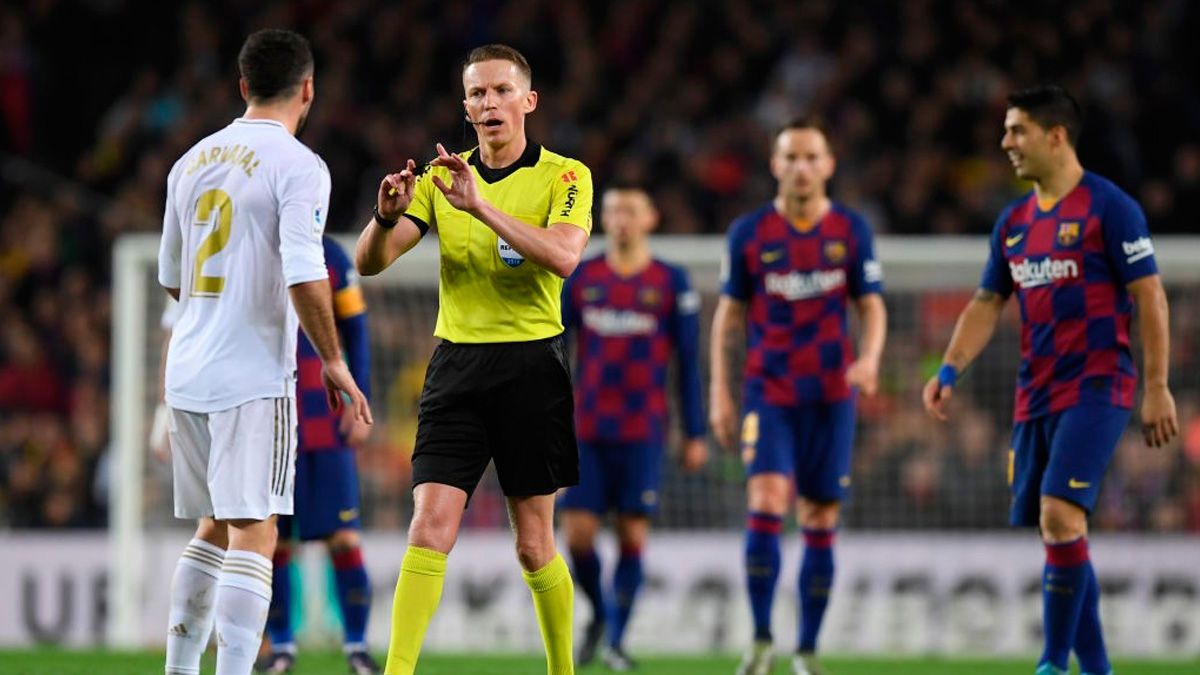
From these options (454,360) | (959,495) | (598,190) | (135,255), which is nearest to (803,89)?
(598,190)

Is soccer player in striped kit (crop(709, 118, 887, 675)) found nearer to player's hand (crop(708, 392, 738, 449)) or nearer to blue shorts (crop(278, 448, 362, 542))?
player's hand (crop(708, 392, 738, 449))

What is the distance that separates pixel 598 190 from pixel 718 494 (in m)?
4.03

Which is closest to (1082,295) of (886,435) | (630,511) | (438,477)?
(438,477)

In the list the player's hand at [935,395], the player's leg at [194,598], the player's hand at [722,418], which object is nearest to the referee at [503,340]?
the player's leg at [194,598]

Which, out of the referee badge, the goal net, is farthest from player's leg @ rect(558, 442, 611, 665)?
the referee badge

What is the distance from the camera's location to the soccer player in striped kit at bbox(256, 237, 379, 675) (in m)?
8.23

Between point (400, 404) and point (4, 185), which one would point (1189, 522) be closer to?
point (400, 404)

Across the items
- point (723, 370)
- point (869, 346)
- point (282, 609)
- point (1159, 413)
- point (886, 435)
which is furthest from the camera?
point (886, 435)

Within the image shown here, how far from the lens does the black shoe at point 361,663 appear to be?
807 cm

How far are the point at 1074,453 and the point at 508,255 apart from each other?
2.37 meters

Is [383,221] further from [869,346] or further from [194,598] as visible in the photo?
[869,346]

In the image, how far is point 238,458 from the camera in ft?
18.2

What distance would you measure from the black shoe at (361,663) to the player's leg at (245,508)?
253 centimetres

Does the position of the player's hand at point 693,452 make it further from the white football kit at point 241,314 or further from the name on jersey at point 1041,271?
the white football kit at point 241,314
